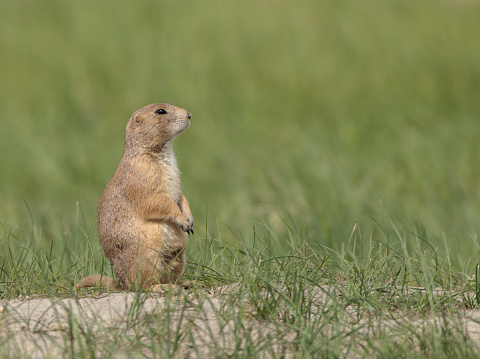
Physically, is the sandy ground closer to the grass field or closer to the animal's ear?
Answer: the grass field

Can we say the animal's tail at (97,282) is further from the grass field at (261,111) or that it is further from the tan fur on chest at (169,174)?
the tan fur on chest at (169,174)

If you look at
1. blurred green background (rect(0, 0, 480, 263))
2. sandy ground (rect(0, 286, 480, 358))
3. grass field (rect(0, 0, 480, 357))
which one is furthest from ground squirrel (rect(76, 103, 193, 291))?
blurred green background (rect(0, 0, 480, 263))

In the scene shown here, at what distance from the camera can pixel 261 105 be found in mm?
11258

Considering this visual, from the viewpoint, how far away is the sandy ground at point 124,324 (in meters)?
3.59

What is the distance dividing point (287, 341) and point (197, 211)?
5.13m

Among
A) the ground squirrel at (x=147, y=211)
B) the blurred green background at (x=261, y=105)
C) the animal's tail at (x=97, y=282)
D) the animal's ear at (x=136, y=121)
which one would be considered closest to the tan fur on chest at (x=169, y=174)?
the ground squirrel at (x=147, y=211)

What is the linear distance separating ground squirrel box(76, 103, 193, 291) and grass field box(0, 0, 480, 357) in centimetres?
61

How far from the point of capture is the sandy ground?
3.59 metres

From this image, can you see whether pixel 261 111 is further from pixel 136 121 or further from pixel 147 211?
pixel 147 211

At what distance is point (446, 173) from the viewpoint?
9062mm

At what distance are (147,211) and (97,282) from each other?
52cm

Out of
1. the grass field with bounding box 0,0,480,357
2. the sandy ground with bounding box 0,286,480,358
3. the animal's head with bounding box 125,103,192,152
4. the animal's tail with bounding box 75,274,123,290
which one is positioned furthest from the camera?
the grass field with bounding box 0,0,480,357

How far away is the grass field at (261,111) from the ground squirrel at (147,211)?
0.61m

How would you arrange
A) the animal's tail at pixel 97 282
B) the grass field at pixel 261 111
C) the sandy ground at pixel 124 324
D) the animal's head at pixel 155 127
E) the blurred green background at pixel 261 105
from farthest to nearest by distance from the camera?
1. the blurred green background at pixel 261 105
2. the grass field at pixel 261 111
3. the animal's head at pixel 155 127
4. the animal's tail at pixel 97 282
5. the sandy ground at pixel 124 324
